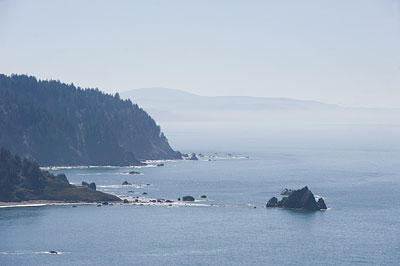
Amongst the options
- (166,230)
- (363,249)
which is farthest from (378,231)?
(166,230)

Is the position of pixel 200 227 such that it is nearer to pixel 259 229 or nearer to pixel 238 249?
pixel 259 229

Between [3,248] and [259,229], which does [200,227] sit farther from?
[3,248]

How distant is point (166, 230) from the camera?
18862cm

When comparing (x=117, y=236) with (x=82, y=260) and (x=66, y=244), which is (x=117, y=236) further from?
(x=82, y=260)

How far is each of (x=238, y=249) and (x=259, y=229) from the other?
2343cm

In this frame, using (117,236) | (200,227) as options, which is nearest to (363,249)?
(200,227)

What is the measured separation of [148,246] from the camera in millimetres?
170500

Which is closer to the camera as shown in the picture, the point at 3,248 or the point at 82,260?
the point at 82,260

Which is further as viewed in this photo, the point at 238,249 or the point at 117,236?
the point at 117,236

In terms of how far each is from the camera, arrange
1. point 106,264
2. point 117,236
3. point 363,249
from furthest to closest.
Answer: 1. point 117,236
2. point 363,249
3. point 106,264

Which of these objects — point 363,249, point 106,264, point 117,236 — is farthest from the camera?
point 117,236

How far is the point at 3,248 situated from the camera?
16638 centimetres

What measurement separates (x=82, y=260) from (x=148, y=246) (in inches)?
749

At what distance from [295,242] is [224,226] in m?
23.5
